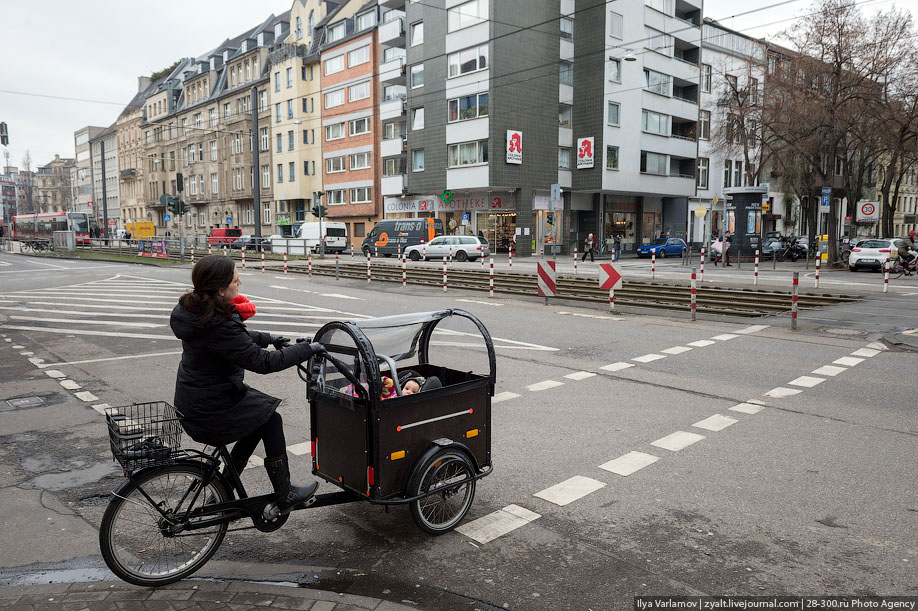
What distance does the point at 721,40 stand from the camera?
56.1 meters

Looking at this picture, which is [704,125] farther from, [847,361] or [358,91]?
[847,361]

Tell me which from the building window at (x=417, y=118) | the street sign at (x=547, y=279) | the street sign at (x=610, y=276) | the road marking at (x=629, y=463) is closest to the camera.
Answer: the road marking at (x=629, y=463)

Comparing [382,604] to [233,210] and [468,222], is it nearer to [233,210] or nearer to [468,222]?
[468,222]

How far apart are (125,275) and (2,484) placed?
24.6 meters

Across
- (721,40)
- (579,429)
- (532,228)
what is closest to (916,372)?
(579,429)

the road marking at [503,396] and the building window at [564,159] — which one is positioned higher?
the building window at [564,159]

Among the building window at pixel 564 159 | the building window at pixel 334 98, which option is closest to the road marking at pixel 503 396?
the building window at pixel 564 159

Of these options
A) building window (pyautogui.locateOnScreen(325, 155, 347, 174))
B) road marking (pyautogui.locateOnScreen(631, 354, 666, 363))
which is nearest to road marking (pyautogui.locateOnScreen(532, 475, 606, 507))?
road marking (pyautogui.locateOnScreen(631, 354, 666, 363))

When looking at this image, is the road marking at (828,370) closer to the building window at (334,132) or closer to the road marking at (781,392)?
the road marking at (781,392)

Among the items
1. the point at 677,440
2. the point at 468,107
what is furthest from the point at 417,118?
the point at 677,440

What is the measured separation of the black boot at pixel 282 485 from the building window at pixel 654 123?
47465 millimetres

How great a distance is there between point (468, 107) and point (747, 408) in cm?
3880

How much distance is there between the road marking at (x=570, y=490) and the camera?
465cm

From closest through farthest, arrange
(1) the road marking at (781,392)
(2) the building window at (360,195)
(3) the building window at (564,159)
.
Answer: (1) the road marking at (781,392), (3) the building window at (564,159), (2) the building window at (360,195)
